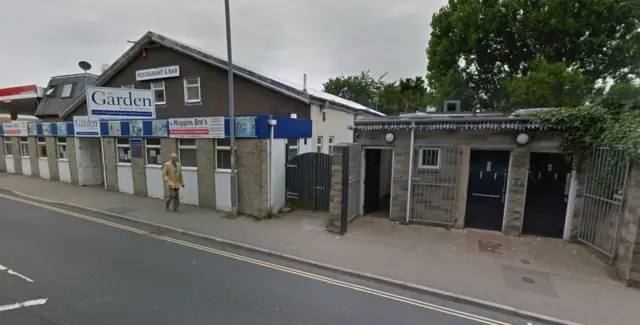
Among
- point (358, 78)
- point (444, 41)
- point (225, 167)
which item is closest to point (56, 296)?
point (225, 167)

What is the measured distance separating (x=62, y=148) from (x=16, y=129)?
13.9 ft

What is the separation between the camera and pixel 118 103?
9711mm

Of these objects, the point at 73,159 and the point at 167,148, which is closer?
the point at 167,148

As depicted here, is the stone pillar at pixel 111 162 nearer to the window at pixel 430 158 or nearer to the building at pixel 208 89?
the building at pixel 208 89

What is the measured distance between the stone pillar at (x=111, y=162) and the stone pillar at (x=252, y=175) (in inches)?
267

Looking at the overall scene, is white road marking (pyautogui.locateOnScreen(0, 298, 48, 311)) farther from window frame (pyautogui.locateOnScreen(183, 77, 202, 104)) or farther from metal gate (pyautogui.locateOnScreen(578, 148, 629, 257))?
window frame (pyautogui.locateOnScreen(183, 77, 202, 104))

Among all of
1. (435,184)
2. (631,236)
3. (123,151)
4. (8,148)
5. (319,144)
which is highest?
(319,144)

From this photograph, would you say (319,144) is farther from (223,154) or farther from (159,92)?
(159,92)

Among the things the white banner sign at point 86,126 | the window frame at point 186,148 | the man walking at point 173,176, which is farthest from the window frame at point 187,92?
the man walking at point 173,176

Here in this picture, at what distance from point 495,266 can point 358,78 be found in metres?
44.1

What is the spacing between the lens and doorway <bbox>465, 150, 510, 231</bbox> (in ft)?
23.8

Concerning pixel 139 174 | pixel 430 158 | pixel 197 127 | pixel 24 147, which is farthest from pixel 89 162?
pixel 430 158

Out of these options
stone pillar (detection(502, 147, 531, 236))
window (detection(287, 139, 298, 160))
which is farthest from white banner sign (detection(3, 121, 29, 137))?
stone pillar (detection(502, 147, 531, 236))

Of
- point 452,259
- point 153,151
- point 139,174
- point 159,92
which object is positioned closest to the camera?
point 452,259
